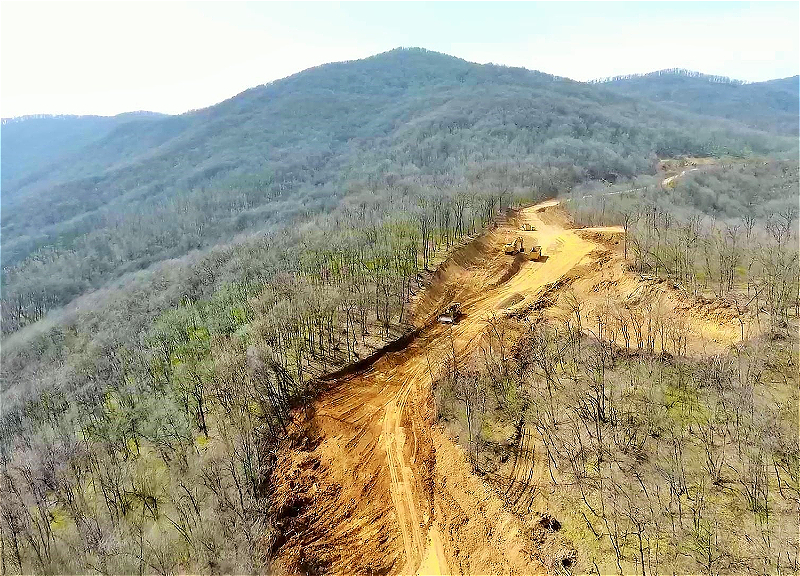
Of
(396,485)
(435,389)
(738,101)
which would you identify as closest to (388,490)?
(396,485)

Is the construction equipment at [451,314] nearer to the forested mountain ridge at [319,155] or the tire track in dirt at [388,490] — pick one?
the tire track in dirt at [388,490]

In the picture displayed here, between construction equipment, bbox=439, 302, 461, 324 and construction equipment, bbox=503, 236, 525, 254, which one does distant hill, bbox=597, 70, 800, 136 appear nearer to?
→ construction equipment, bbox=503, 236, 525, 254

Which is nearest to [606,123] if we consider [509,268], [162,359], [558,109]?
[558,109]

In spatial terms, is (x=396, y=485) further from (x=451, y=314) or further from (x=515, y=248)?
(x=515, y=248)

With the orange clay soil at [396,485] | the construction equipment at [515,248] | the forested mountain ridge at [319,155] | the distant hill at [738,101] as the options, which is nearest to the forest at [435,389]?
the orange clay soil at [396,485]

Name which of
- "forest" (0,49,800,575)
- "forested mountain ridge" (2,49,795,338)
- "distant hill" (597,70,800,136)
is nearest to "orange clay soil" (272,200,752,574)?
"forest" (0,49,800,575)
